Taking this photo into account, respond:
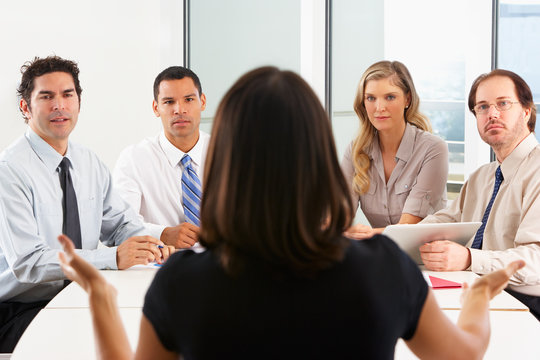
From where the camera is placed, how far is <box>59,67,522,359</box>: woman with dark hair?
88 cm

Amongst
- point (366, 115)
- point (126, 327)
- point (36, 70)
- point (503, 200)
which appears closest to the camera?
point (126, 327)

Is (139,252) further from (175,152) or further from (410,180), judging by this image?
(410,180)

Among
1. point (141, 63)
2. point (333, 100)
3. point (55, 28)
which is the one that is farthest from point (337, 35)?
point (55, 28)

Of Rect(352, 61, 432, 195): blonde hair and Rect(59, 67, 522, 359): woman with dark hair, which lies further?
Rect(352, 61, 432, 195): blonde hair

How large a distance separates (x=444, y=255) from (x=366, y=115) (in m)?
1.35

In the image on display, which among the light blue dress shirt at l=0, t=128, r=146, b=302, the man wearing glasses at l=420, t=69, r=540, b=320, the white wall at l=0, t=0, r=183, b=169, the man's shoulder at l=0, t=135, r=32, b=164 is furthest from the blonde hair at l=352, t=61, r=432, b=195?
the white wall at l=0, t=0, r=183, b=169

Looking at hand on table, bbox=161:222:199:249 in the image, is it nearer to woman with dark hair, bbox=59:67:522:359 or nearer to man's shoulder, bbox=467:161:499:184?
man's shoulder, bbox=467:161:499:184

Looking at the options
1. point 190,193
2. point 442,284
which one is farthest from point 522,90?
point 190,193

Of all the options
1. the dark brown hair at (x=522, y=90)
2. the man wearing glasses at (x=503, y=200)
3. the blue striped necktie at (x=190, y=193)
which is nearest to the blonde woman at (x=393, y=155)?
the man wearing glasses at (x=503, y=200)

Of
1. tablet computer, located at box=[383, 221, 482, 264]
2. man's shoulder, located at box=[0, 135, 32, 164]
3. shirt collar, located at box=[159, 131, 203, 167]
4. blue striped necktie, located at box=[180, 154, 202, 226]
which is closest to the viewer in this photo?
tablet computer, located at box=[383, 221, 482, 264]

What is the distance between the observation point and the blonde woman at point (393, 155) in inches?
128

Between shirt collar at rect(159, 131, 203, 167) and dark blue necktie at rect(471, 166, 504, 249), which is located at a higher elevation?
shirt collar at rect(159, 131, 203, 167)

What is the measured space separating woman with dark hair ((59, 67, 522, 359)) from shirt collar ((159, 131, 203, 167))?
2.21 metres

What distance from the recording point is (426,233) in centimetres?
222
